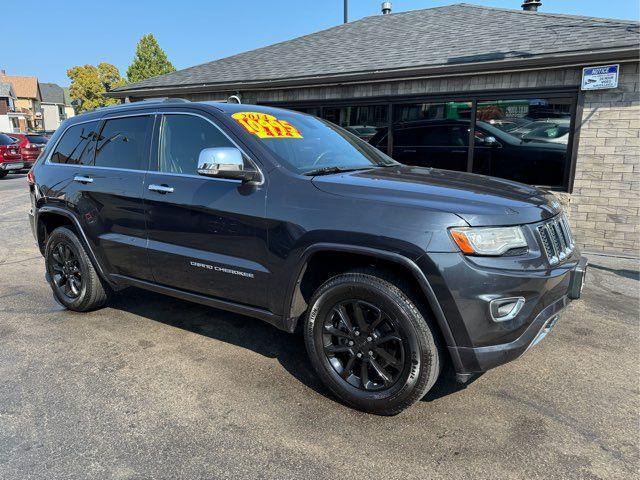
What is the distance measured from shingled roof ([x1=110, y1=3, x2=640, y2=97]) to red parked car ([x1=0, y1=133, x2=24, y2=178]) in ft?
23.5

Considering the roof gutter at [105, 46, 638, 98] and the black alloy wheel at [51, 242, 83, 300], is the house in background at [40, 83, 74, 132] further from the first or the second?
the black alloy wheel at [51, 242, 83, 300]

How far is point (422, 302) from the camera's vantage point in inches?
102

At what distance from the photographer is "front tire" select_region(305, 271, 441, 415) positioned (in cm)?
254

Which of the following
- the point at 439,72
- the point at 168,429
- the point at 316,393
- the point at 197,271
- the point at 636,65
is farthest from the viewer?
the point at 439,72

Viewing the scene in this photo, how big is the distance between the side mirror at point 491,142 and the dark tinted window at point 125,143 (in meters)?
6.08

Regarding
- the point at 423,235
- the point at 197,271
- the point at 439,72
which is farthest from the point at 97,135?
the point at 439,72

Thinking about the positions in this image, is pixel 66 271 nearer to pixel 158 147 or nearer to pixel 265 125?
pixel 158 147

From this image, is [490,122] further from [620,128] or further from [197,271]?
[197,271]

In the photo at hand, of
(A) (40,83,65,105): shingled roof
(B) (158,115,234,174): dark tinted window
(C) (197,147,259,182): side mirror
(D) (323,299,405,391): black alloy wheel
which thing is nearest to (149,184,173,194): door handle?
(B) (158,115,234,174): dark tinted window

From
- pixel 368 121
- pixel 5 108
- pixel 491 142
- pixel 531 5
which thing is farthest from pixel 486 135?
pixel 5 108

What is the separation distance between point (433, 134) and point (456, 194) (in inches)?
246

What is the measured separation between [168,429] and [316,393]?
926mm

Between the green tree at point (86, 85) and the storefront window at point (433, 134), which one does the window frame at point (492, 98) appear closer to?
the storefront window at point (433, 134)

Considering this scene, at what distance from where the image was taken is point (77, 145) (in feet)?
14.1
